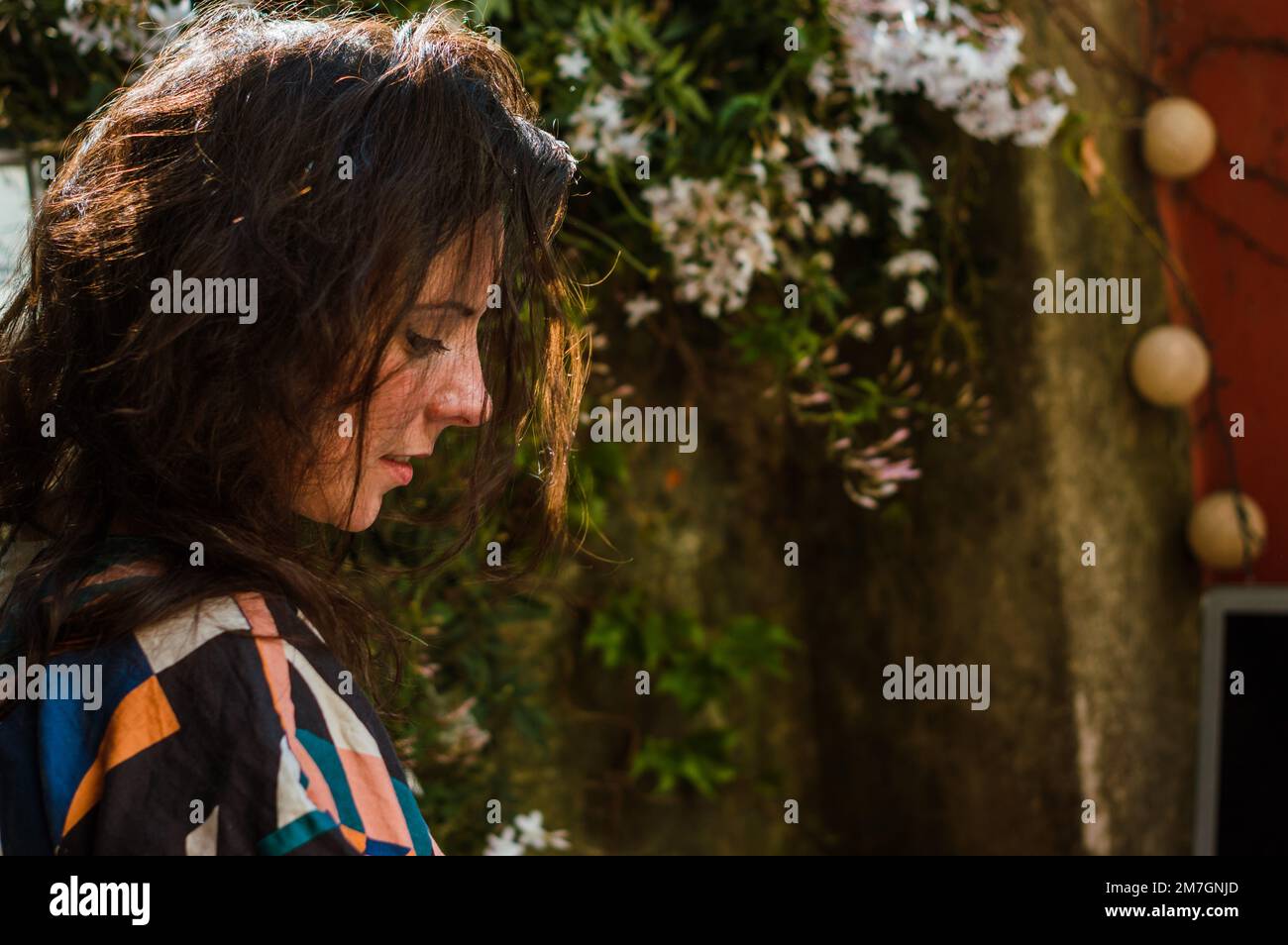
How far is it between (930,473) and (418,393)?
135cm

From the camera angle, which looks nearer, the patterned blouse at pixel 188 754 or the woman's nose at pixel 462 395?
the patterned blouse at pixel 188 754

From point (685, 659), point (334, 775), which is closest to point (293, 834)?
point (334, 775)

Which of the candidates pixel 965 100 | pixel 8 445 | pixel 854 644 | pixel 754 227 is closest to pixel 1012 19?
pixel 965 100

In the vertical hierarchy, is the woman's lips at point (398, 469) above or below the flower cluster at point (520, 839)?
above

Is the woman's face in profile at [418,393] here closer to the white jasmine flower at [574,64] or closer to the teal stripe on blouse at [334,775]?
the teal stripe on blouse at [334,775]

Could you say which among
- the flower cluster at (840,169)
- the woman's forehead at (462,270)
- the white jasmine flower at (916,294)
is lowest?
the woman's forehead at (462,270)

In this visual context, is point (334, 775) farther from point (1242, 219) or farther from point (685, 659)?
point (1242, 219)

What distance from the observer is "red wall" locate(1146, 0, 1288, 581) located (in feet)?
6.68

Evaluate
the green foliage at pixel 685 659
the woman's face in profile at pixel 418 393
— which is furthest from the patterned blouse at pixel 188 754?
the green foliage at pixel 685 659

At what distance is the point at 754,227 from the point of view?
5.42ft

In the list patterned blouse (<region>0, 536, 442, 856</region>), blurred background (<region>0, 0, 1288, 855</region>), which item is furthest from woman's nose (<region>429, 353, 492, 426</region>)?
blurred background (<region>0, 0, 1288, 855</region>)

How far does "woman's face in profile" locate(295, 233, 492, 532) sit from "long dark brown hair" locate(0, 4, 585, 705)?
0.01 m

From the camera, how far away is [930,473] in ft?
6.79

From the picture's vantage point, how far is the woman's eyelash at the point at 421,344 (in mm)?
848
